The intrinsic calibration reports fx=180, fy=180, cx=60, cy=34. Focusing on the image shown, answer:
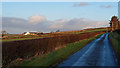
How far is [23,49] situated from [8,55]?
11.7ft

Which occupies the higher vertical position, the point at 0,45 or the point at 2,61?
the point at 0,45

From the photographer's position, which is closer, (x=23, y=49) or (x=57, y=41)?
(x=23, y=49)

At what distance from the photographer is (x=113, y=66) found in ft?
39.9

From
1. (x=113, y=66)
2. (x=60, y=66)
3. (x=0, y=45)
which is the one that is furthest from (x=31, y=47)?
(x=113, y=66)

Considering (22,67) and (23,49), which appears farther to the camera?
(23,49)

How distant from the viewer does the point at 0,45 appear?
Result: 1916cm

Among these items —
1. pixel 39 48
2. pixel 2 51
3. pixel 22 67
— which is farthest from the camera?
pixel 39 48

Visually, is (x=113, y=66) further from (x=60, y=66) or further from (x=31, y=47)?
(x=31, y=47)

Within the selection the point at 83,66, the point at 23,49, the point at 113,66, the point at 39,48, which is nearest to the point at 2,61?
the point at 23,49

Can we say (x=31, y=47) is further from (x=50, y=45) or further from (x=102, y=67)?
(x=102, y=67)

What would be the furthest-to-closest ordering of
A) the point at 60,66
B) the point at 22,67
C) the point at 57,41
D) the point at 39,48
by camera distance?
1. the point at 57,41
2. the point at 39,48
3. the point at 60,66
4. the point at 22,67

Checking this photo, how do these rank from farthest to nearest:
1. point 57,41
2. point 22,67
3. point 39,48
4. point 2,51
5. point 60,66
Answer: point 57,41 < point 39,48 < point 2,51 < point 60,66 < point 22,67

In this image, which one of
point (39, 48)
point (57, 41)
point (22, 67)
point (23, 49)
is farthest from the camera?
point (57, 41)

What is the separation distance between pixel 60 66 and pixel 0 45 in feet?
31.5
